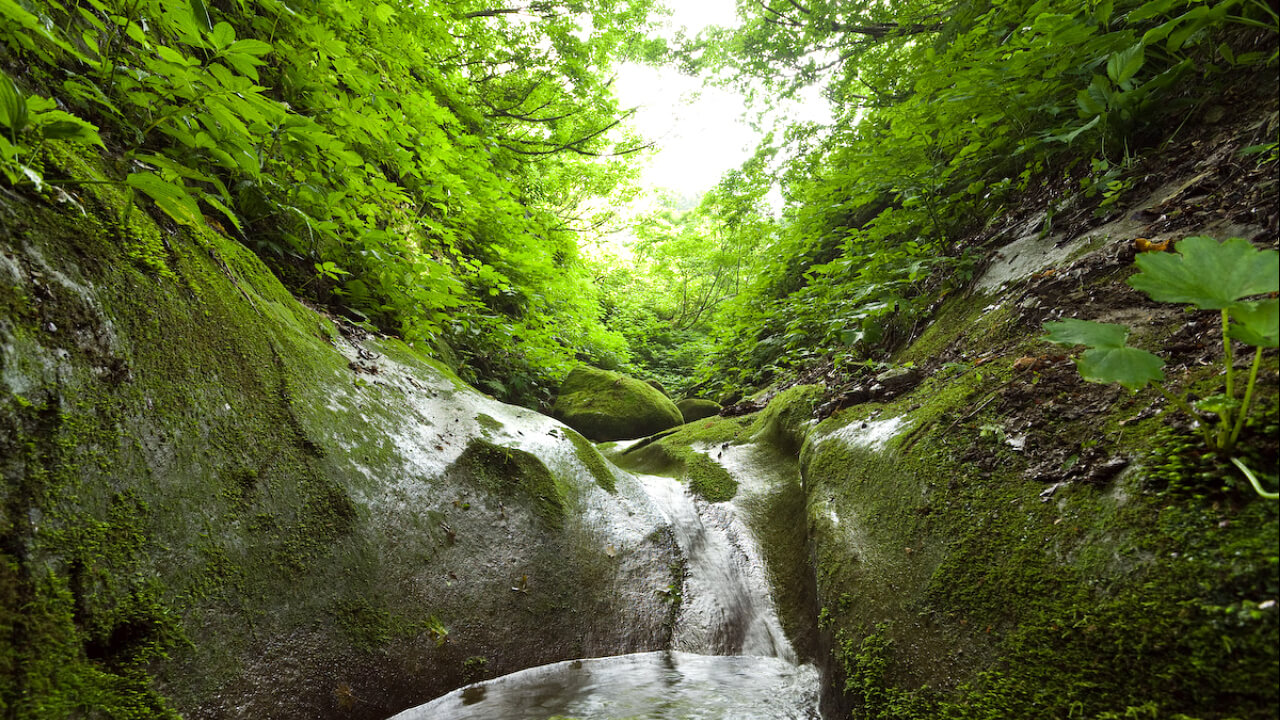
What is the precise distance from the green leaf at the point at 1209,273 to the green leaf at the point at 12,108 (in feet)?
10.3

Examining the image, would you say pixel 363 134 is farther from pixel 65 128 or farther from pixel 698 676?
pixel 698 676

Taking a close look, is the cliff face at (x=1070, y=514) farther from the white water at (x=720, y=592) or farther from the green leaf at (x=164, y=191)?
the green leaf at (x=164, y=191)

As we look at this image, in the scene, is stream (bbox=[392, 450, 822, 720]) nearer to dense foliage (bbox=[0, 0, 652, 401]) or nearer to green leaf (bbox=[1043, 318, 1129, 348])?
green leaf (bbox=[1043, 318, 1129, 348])

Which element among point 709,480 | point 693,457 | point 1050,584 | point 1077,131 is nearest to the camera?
point 1050,584

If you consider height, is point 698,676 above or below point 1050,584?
below

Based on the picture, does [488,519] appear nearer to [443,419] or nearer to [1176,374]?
[443,419]

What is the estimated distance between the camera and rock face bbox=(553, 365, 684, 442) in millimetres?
7973

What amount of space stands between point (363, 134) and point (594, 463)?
3272 mm

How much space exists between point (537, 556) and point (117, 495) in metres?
2.13

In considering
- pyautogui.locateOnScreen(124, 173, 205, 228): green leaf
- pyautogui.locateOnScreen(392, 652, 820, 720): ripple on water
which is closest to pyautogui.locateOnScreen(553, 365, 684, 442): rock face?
pyautogui.locateOnScreen(392, 652, 820, 720): ripple on water

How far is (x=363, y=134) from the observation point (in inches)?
141

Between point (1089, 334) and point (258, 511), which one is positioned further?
point (258, 511)

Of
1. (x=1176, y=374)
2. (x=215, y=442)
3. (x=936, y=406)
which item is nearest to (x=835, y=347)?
(x=936, y=406)

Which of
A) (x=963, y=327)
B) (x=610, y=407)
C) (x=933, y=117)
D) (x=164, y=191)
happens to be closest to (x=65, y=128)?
(x=164, y=191)
